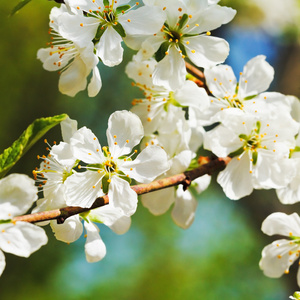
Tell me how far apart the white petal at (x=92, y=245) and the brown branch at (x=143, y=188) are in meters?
0.12

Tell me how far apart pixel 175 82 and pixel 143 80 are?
0.16 meters

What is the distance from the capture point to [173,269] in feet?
15.1

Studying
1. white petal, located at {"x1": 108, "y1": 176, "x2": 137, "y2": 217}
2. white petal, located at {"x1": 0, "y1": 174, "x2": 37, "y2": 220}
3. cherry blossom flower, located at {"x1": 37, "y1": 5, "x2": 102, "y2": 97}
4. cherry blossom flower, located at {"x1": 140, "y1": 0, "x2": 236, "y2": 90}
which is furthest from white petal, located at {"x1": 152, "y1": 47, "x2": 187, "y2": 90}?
white petal, located at {"x1": 0, "y1": 174, "x2": 37, "y2": 220}

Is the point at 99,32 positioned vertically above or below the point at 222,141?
above

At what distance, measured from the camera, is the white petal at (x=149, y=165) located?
2.46ft

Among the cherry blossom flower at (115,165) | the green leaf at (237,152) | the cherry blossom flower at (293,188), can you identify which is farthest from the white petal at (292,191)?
the cherry blossom flower at (115,165)

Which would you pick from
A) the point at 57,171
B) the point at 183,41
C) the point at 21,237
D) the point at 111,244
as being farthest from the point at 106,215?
the point at 111,244

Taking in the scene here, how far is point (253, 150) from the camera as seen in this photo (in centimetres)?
Result: 91

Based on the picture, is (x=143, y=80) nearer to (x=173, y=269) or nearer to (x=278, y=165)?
(x=278, y=165)

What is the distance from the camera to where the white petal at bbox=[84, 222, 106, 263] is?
0.81 metres

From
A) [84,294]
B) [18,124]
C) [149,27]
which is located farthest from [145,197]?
[84,294]

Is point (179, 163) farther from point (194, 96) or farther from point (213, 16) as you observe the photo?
point (213, 16)

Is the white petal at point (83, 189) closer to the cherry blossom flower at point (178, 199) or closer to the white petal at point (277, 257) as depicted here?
the cherry blossom flower at point (178, 199)

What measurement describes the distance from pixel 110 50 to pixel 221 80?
0.90 feet
